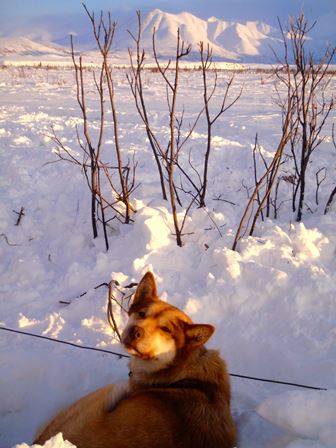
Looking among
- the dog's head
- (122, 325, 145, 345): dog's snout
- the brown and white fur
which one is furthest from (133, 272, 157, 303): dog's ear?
(122, 325, 145, 345): dog's snout

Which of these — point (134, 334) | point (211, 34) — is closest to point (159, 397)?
point (134, 334)

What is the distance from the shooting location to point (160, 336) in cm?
262

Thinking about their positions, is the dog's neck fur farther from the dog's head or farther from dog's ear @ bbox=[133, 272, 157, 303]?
dog's ear @ bbox=[133, 272, 157, 303]

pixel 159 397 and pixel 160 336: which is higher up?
pixel 160 336

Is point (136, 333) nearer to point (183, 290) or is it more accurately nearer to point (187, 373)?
point (187, 373)

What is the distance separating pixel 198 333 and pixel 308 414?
0.93 metres

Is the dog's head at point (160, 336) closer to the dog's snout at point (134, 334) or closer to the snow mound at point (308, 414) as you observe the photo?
the dog's snout at point (134, 334)

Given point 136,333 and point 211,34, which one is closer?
point 136,333

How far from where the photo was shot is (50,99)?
13.2 metres

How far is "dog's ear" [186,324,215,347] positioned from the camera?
250 centimetres

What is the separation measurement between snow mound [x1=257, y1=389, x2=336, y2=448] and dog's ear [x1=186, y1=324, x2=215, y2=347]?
0.77 m

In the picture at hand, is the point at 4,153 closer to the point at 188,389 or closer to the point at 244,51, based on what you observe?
the point at 188,389

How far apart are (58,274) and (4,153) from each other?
364cm

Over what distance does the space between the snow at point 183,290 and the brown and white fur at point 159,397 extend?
32cm
